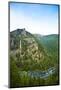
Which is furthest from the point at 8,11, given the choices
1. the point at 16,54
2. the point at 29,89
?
the point at 29,89

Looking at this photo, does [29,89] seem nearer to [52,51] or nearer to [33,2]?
[52,51]

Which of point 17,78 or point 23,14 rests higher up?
point 23,14

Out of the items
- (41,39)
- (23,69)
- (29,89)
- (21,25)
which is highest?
(21,25)

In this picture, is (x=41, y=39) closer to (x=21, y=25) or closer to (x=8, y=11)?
(x=21, y=25)

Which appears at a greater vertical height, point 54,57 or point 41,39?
point 41,39

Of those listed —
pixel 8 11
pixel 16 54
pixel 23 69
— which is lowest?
pixel 23 69

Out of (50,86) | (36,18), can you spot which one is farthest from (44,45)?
(50,86)

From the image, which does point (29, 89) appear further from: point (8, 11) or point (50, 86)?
point (8, 11)

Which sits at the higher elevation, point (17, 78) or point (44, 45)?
point (44, 45)
